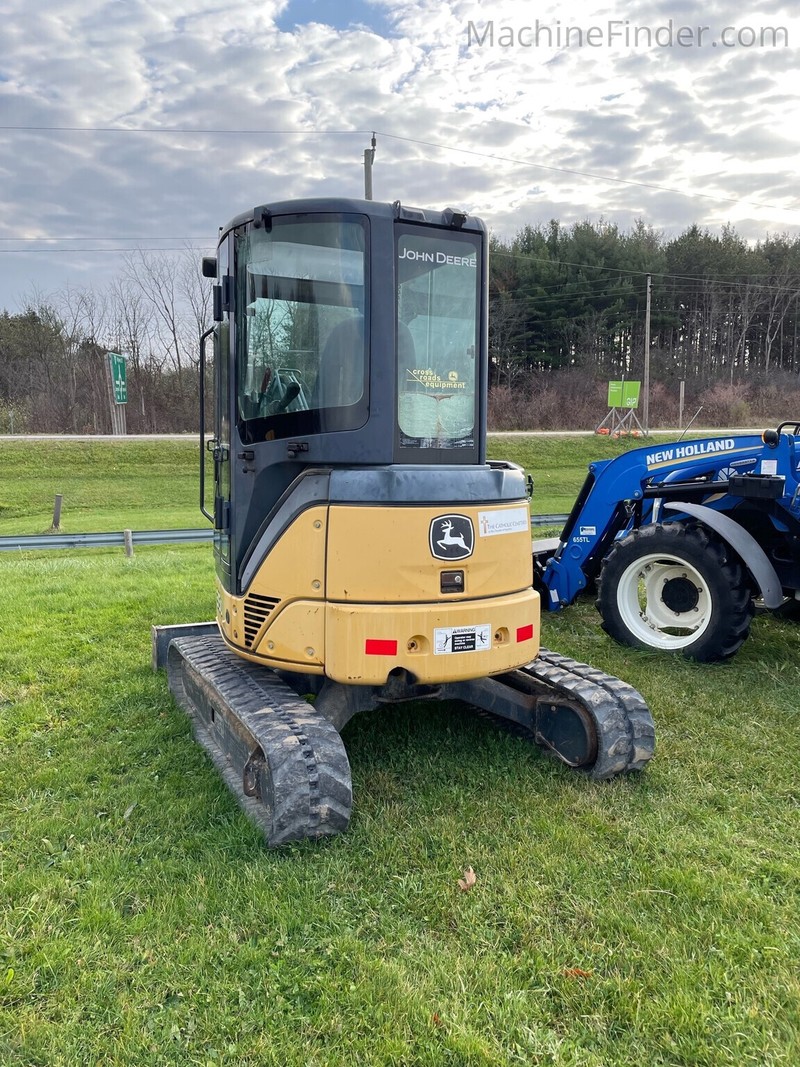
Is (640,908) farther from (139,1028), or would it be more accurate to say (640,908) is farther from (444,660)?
(139,1028)

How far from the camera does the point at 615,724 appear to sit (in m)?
4.14

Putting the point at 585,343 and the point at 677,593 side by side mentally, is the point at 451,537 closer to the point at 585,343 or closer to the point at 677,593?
the point at 677,593

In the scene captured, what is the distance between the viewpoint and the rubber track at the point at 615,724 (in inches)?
162

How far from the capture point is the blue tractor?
6.04 meters

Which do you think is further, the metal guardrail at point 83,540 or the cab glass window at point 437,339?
the metal guardrail at point 83,540

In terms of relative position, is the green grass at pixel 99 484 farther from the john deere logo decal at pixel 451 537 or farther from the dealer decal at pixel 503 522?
the john deere logo decal at pixel 451 537

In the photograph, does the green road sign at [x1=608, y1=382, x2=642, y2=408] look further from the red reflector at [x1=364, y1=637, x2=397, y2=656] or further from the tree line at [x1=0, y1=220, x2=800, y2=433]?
the red reflector at [x1=364, y1=637, x2=397, y2=656]

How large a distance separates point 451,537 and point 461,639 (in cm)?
49

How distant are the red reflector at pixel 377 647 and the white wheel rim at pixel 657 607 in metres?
3.27

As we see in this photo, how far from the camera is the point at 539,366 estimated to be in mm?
48000

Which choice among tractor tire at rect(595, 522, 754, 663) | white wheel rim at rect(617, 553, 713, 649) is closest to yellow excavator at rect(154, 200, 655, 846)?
tractor tire at rect(595, 522, 754, 663)

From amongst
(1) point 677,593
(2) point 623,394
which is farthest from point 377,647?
(2) point 623,394

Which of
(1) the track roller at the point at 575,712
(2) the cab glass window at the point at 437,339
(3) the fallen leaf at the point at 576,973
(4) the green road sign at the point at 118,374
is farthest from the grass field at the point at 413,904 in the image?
(4) the green road sign at the point at 118,374

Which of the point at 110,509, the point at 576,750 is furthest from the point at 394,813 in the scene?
the point at 110,509
